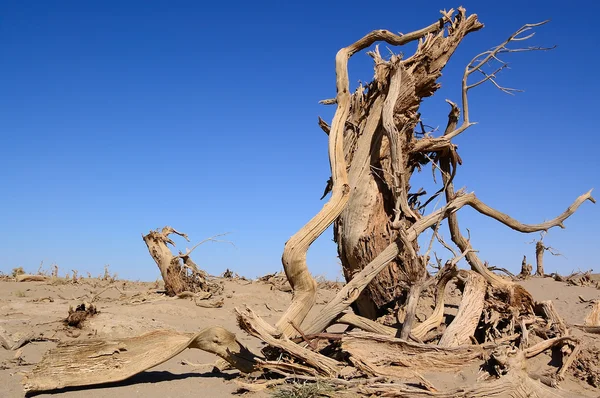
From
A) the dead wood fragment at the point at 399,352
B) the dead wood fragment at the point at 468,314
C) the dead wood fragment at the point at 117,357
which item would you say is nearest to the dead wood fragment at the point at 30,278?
the dead wood fragment at the point at 117,357

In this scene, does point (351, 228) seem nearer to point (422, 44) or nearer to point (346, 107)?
point (346, 107)

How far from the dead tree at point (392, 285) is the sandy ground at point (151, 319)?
246mm

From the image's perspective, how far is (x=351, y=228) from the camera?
6.34m

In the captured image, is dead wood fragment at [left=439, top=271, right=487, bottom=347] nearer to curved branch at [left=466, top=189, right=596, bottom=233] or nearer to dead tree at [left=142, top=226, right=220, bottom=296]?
curved branch at [left=466, top=189, right=596, bottom=233]

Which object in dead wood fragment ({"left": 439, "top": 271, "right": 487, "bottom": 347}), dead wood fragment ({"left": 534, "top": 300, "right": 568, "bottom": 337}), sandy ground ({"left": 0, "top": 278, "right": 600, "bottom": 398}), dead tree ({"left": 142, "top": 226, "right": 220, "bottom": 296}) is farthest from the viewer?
dead tree ({"left": 142, "top": 226, "right": 220, "bottom": 296})

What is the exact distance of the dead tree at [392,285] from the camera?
189 inches

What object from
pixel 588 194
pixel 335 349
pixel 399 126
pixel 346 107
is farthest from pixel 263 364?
pixel 588 194

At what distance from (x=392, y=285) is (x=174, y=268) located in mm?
5620

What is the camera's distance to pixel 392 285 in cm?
613

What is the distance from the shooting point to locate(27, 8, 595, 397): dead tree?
480 centimetres

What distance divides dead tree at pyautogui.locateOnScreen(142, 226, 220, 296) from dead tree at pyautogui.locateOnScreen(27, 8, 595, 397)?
4.81 metres

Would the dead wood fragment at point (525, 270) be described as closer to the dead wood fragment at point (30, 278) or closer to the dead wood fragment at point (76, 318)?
the dead wood fragment at point (76, 318)

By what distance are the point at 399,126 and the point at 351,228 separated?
4.52 feet

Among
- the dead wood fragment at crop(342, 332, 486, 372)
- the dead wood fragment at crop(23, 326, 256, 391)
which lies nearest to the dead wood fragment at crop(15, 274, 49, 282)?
the dead wood fragment at crop(23, 326, 256, 391)
